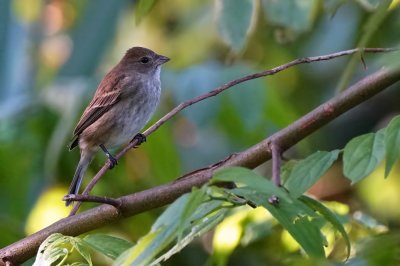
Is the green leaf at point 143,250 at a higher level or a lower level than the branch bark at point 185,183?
lower

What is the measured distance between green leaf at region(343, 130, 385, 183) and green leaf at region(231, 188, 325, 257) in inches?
6.6

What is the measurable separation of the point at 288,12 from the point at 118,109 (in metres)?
2.11

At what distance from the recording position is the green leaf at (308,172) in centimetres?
214

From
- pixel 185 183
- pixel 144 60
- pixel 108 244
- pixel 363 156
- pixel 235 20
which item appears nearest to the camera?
pixel 363 156

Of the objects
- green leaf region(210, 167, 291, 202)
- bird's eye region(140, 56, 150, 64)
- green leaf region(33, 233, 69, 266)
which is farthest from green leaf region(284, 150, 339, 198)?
bird's eye region(140, 56, 150, 64)

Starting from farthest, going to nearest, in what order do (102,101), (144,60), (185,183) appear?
(144,60) → (102,101) → (185,183)

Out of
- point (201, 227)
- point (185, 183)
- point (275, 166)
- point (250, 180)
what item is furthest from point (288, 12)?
point (250, 180)

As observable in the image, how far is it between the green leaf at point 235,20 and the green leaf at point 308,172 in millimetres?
821

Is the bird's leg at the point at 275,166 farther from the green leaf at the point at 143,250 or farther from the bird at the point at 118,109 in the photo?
the bird at the point at 118,109

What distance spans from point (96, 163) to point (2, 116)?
727 mm

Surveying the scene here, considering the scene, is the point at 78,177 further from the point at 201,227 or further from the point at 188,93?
the point at 201,227

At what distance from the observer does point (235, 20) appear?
2.96 m

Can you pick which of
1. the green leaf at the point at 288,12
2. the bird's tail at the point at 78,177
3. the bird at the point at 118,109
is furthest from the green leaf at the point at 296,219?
the bird at the point at 118,109

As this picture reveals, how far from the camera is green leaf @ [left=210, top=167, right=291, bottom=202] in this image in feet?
5.80
